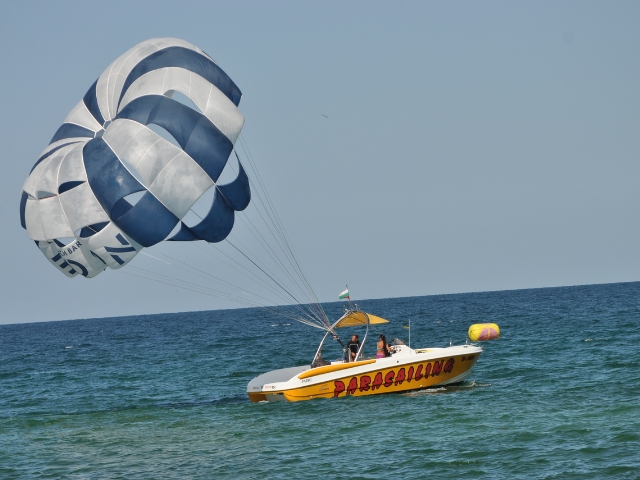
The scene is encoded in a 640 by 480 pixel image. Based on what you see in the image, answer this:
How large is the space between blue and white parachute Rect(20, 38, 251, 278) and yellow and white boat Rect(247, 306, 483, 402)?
4.37 m

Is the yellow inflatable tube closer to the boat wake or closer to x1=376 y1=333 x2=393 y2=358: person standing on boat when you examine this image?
the boat wake

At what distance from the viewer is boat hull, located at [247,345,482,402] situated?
65.8 ft

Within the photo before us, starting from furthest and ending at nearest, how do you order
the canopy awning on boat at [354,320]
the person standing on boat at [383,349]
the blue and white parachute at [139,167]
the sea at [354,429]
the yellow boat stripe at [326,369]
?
the person standing on boat at [383,349]
the canopy awning on boat at [354,320]
the yellow boat stripe at [326,369]
the blue and white parachute at [139,167]
the sea at [354,429]

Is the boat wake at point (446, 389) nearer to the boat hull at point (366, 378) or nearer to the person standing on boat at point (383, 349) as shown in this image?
the boat hull at point (366, 378)

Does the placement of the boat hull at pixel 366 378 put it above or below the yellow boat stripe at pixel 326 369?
below

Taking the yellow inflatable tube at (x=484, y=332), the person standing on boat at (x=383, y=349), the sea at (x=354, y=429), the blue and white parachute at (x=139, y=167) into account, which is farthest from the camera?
the yellow inflatable tube at (x=484, y=332)

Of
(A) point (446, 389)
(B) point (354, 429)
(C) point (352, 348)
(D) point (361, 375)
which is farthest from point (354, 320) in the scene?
(B) point (354, 429)

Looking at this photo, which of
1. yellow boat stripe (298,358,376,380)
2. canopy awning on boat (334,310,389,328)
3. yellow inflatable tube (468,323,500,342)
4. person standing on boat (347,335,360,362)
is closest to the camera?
yellow boat stripe (298,358,376,380)

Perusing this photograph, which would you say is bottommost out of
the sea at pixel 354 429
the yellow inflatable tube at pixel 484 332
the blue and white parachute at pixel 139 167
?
the sea at pixel 354 429

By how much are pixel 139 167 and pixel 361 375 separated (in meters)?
7.73

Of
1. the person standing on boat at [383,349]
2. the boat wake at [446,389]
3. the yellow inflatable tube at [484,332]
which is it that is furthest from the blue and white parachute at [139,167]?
the yellow inflatable tube at [484,332]

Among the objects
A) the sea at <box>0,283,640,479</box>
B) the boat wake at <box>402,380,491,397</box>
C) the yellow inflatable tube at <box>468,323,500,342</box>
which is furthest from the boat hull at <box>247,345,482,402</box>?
the yellow inflatable tube at <box>468,323,500,342</box>

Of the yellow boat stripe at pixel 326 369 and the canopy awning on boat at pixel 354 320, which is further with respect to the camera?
the canopy awning on boat at pixel 354 320

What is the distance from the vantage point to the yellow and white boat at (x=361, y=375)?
65.8ft
